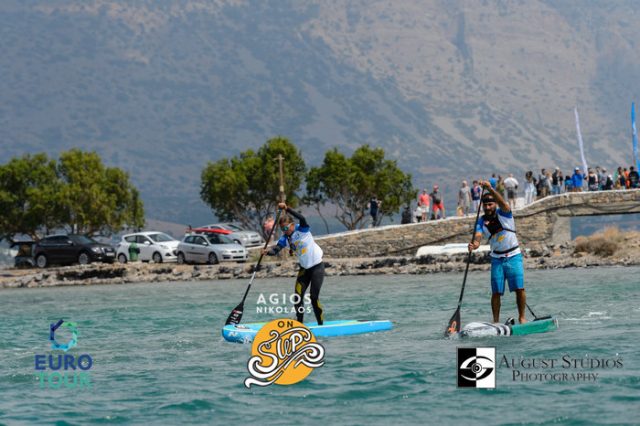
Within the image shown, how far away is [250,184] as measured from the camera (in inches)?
3295

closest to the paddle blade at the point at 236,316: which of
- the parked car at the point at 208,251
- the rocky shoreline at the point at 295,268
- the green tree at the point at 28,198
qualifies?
the rocky shoreline at the point at 295,268

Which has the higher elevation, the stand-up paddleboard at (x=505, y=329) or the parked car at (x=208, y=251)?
the parked car at (x=208, y=251)

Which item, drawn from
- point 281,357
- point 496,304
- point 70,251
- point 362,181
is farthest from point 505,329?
point 362,181

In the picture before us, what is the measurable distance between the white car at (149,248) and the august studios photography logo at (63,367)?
32.5 m

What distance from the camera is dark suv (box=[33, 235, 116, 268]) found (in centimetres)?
5678

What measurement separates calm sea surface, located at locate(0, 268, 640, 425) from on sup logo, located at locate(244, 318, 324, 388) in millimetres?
204

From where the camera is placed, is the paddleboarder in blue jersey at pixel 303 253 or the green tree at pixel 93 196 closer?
the paddleboarder in blue jersey at pixel 303 253

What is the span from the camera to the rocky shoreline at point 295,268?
1809 inches

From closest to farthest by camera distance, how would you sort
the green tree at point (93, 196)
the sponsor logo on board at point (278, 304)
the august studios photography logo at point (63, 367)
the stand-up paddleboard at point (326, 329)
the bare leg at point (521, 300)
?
the august studios photography logo at point (63, 367), the bare leg at point (521, 300), the stand-up paddleboard at point (326, 329), the sponsor logo on board at point (278, 304), the green tree at point (93, 196)

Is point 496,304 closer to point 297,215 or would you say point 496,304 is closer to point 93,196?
point 297,215

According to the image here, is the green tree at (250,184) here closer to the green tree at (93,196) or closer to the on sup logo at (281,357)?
the green tree at (93,196)

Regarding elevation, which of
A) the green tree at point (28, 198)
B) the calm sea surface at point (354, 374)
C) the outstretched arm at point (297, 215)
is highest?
the green tree at point (28, 198)

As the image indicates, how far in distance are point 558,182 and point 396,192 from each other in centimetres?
2687

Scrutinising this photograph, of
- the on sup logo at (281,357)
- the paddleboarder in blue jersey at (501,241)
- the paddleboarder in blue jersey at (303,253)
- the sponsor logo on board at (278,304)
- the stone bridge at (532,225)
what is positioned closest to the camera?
the on sup logo at (281,357)
